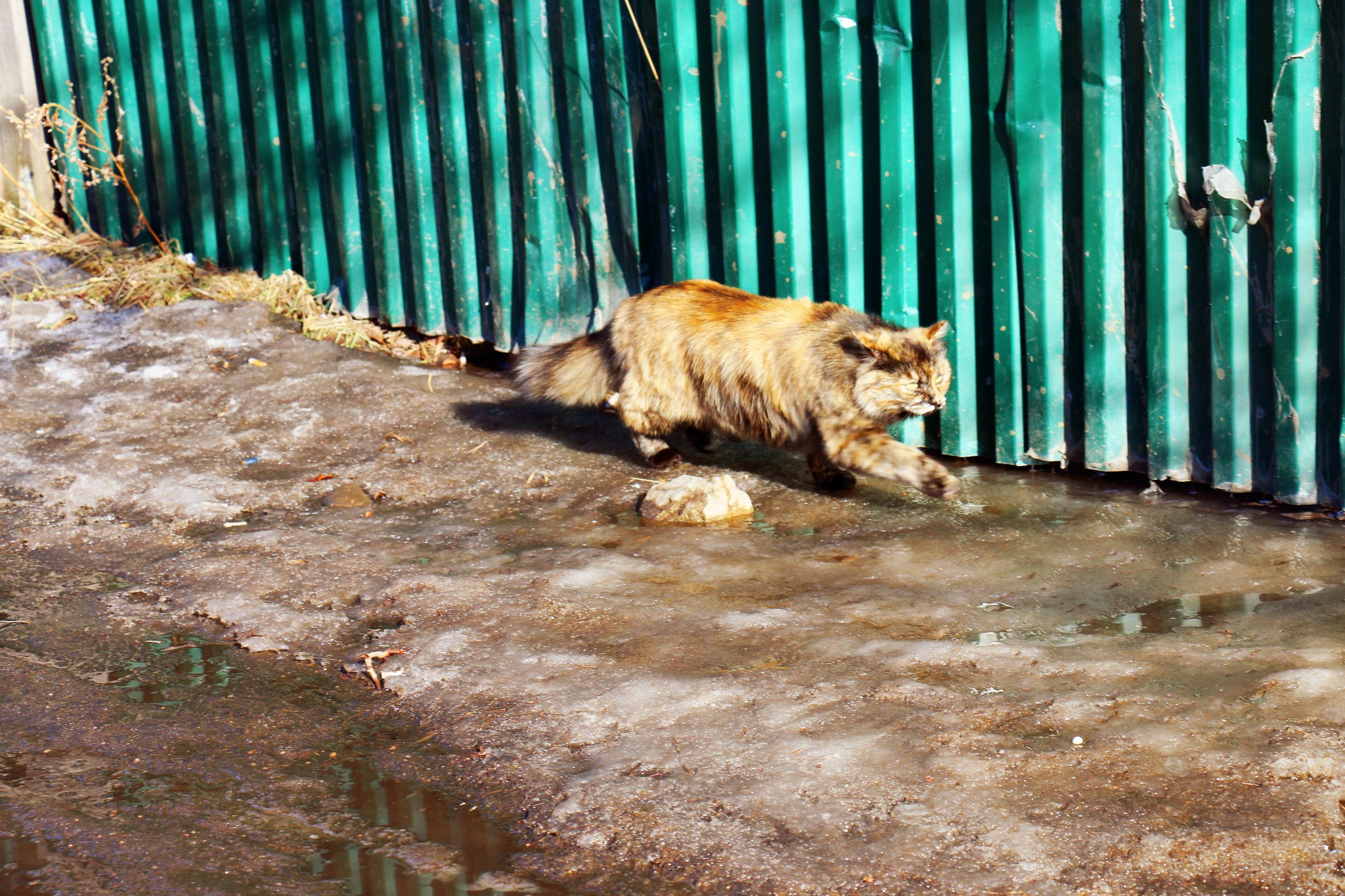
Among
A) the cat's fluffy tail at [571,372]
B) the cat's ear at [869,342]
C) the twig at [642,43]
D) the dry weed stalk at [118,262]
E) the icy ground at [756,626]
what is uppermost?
the twig at [642,43]

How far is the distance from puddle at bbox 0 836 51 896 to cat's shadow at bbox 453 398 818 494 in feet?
10.6

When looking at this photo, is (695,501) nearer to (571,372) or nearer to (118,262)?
(571,372)

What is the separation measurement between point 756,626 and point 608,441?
8.01ft

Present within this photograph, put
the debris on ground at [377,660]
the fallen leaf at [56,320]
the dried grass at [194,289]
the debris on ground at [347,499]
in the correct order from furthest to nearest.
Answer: the dried grass at [194,289], the fallen leaf at [56,320], the debris on ground at [347,499], the debris on ground at [377,660]

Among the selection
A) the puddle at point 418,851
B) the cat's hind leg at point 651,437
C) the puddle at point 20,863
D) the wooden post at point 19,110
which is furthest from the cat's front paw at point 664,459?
the wooden post at point 19,110

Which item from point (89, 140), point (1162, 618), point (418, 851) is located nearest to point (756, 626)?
point (1162, 618)

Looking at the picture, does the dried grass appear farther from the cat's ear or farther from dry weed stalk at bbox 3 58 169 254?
the cat's ear

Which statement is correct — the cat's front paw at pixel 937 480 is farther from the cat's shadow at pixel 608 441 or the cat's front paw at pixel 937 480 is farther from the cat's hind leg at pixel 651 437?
the cat's hind leg at pixel 651 437

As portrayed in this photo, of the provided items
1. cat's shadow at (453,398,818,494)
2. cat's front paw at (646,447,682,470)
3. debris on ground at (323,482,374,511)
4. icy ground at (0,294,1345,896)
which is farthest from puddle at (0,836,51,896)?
cat's front paw at (646,447,682,470)

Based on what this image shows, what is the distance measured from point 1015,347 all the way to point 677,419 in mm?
1531

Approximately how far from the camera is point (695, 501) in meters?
5.10

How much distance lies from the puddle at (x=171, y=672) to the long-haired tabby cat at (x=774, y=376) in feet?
7.63

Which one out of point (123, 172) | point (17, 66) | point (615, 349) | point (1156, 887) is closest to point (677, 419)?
point (615, 349)

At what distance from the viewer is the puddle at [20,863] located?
2.78 meters
